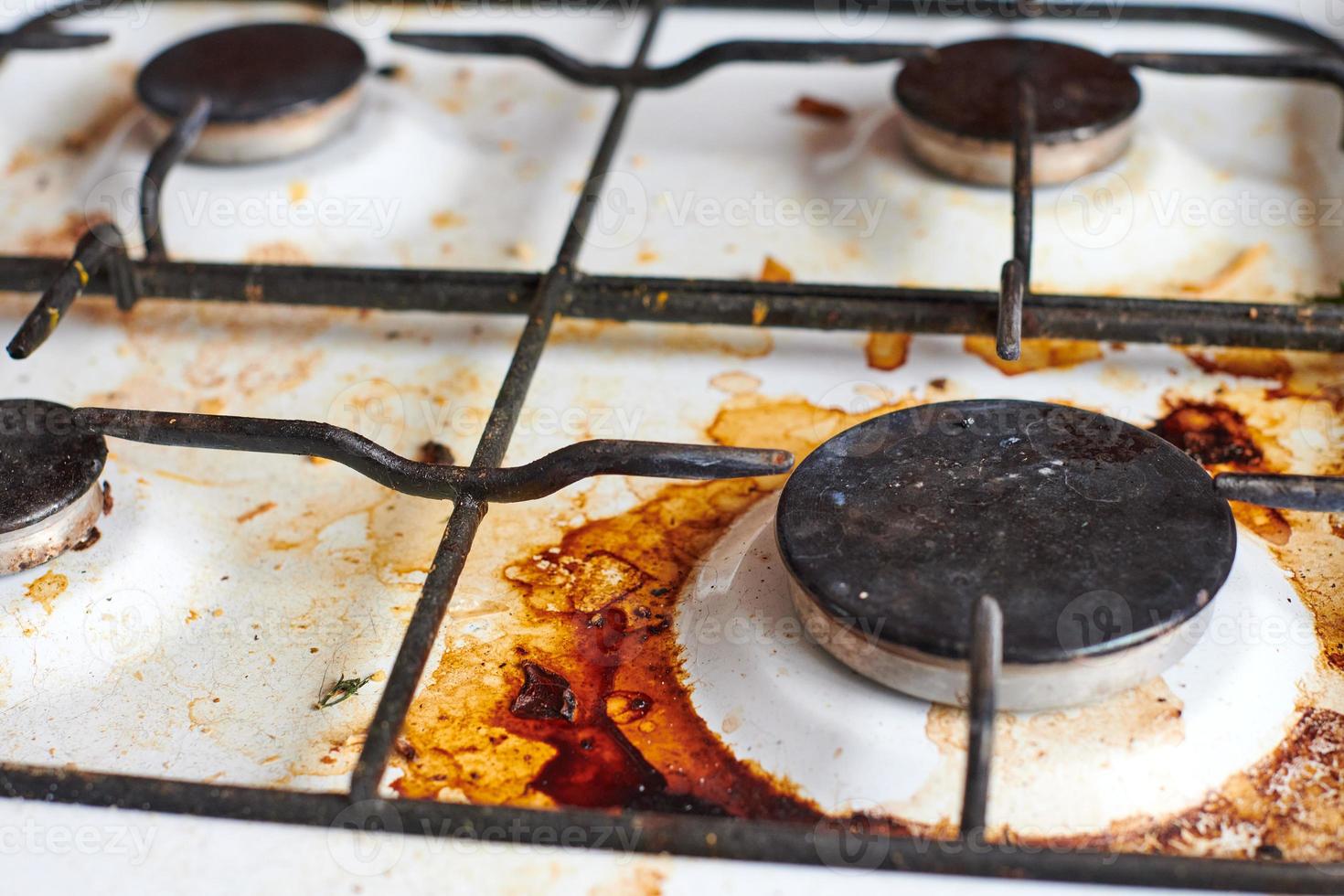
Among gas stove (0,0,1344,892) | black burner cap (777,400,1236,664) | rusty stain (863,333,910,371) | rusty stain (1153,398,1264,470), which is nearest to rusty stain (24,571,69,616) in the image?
gas stove (0,0,1344,892)

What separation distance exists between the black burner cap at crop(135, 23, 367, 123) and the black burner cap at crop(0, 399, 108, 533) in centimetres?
34

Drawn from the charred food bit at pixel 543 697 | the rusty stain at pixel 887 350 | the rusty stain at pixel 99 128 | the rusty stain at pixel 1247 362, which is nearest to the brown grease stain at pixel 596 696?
the charred food bit at pixel 543 697

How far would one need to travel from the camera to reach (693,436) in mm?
726

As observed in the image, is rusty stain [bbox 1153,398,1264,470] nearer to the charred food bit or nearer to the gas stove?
the gas stove

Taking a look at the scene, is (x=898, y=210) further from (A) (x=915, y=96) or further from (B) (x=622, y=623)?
(B) (x=622, y=623)

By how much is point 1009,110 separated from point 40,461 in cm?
65

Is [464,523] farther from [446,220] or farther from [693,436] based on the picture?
[446,220]

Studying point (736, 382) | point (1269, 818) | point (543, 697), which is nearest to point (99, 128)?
point (736, 382)

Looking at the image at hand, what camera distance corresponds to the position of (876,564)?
547 mm

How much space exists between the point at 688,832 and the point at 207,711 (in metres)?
0.24

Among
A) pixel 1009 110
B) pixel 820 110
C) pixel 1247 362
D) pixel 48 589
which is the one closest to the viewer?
pixel 48 589

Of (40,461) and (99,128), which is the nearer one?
(40,461)

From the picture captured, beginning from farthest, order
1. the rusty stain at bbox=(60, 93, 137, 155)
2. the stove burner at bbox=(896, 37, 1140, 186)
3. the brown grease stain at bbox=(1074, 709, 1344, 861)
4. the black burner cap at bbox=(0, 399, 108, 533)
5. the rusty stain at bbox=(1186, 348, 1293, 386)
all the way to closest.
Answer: the rusty stain at bbox=(60, 93, 137, 155) → the stove burner at bbox=(896, 37, 1140, 186) → the rusty stain at bbox=(1186, 348, 1293, 386) → the black burner cap at bbox=(0, 399, 108, 533) → the brown grease stain at bbox=(1074, 709, 1344, 861)

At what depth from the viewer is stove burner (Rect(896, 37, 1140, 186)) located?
2.87 feet
